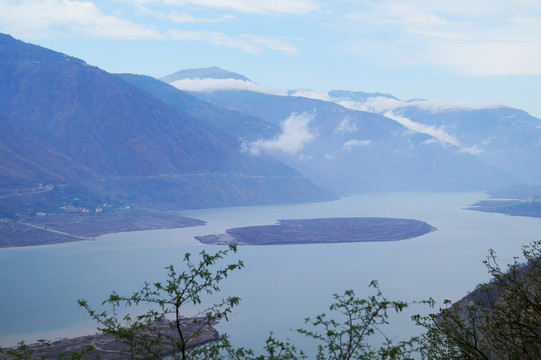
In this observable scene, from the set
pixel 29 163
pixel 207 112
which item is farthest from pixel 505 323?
pixel 207 112

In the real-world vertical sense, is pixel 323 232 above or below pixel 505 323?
below

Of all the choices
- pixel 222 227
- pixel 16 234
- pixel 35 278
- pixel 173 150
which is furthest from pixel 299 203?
pixel 35 278

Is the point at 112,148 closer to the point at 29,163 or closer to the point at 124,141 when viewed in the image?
the point at 124,141

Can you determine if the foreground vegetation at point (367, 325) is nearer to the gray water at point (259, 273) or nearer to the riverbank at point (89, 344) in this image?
the riverbank at point (89, 344)

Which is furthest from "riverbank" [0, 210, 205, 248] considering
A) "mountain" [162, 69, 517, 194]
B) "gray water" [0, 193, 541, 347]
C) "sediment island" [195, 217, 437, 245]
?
"mountain" [162, 69, 517, 194]

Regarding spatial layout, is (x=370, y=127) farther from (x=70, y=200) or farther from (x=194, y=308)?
(x=194, y=308)

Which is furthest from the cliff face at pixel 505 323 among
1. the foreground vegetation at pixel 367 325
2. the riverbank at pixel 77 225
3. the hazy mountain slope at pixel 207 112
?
the hazy mountain slope at pixel 207 112
